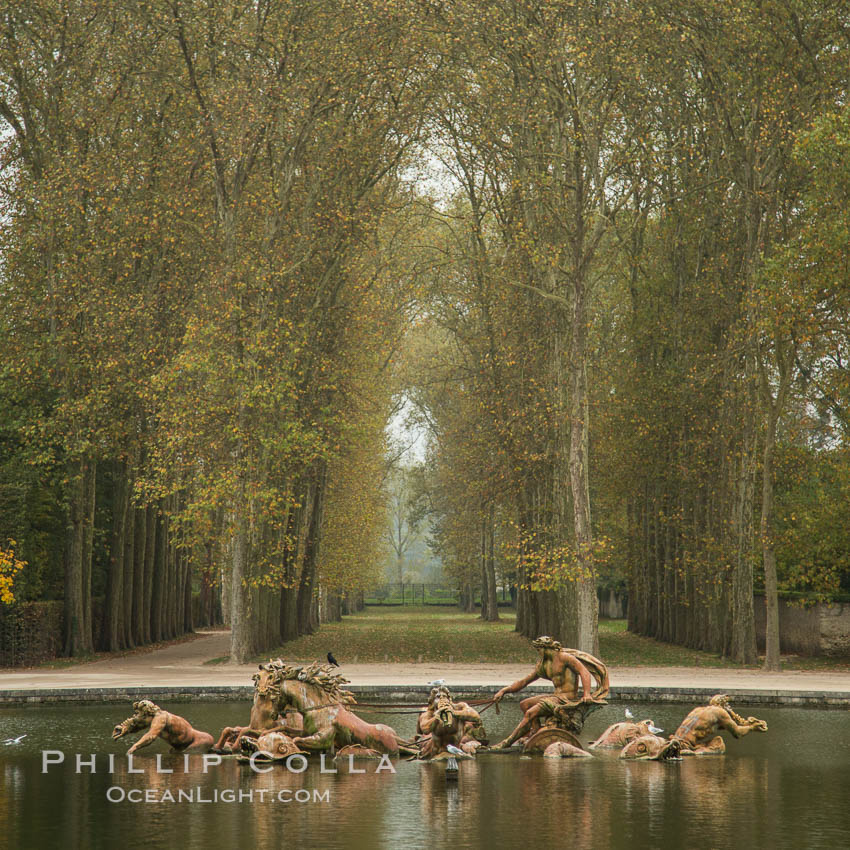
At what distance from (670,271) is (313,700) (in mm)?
32326

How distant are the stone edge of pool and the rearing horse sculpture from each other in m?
7.14

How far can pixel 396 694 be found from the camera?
23688 mm

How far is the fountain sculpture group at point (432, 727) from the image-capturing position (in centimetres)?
1569

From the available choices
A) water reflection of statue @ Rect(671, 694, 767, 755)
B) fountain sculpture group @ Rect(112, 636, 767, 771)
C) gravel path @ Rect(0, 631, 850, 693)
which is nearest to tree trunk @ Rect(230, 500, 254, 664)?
gravel path @ Rect(0, 631, 850, 693)

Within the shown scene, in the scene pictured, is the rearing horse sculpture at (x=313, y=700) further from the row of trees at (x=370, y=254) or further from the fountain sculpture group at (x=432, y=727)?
the row of trees at (x=370, y=254)

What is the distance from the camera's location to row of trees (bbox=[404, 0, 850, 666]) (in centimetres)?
3256

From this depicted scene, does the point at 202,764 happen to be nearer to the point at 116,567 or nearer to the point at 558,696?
the point at 558,696

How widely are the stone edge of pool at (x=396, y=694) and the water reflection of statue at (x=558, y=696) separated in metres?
6.26

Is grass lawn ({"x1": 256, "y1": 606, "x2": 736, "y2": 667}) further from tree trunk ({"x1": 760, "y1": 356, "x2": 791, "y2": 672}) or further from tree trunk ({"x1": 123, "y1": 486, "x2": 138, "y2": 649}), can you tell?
tree trunk ({"x1": 123, "y1": 486, "x2": 138, "y2": 649})

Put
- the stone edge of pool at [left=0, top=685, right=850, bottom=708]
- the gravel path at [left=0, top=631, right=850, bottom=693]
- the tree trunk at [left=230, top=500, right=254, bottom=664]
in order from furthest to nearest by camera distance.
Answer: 1. the tree trunk at [left=230, top=500, right=254, bottom=664]
2. the gravel path at [left=0, top=631, right=850, bottom=693]
3. the stone edge of pool at [left=0, top=685, right=850, bottom=708]

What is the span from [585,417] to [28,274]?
1808cm

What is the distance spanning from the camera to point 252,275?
34906 millimetres

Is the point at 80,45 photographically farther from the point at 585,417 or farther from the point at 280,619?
the point at 280,619

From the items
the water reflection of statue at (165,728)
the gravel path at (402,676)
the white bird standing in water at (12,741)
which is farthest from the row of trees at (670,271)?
the white bird standing in water at (12,741)
